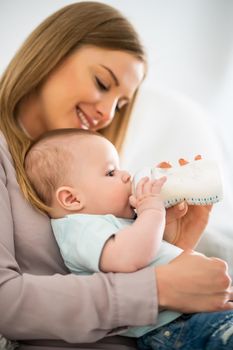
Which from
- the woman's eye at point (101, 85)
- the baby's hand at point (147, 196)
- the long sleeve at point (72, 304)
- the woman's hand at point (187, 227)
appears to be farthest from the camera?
the woman's eye at point (101, 85)

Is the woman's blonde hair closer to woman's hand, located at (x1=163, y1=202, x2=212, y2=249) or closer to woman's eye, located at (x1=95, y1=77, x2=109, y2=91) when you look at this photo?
woman's eye, located at (x1=95, y1=77, x2=109, y2=91)

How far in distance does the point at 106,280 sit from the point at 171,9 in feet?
5.12

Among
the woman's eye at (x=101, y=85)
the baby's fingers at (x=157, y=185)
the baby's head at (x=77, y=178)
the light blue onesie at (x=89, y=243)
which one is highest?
the woman's eye at (x=101, y=85)

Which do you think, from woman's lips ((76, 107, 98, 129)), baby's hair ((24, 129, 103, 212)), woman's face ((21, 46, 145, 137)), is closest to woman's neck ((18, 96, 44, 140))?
woman's face ((21, 46, 145, 137))

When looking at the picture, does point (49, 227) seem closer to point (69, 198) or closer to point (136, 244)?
point (69, 198)

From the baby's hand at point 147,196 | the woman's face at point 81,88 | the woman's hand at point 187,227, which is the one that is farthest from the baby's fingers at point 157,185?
the woman's face at point 81,88

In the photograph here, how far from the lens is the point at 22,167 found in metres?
1.06

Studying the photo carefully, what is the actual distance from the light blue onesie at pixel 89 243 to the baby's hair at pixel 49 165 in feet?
0.25

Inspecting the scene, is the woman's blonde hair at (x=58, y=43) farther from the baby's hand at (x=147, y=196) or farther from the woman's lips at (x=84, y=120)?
the baby's hand at (x=147, y=196)

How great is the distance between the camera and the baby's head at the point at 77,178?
1.02m

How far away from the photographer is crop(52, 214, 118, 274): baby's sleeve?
0.92m

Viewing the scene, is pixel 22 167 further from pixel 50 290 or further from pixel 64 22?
pixel 64 22

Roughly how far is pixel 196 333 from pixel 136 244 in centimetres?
20

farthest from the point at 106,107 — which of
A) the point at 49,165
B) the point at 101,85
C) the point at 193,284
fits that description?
the point at 193,284
